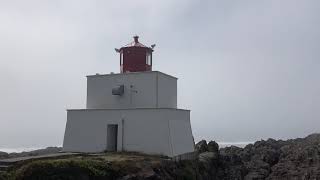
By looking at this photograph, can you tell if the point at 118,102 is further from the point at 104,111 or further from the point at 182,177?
the point at 182,177

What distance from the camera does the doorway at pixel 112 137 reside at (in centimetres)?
2084

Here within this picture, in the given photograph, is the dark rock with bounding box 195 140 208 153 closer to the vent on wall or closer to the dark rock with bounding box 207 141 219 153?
the dark rock with bounding box 207 141 219 153

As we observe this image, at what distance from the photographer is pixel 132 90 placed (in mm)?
21391

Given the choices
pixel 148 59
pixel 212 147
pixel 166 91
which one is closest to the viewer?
pixel 166 91

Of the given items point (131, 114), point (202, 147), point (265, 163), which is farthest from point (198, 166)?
point (265, 163)

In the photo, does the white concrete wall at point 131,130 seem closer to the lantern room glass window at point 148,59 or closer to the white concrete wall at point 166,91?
the white concrete wall at point 166,91

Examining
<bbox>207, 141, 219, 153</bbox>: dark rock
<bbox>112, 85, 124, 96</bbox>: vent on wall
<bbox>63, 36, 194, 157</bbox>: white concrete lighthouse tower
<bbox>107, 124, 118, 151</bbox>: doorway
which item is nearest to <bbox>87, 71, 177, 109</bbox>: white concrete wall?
<bbox>63, 36, 194, 157</bbox>: white concrete lighthouse tower

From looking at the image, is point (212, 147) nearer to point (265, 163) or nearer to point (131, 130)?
point (265, 163)

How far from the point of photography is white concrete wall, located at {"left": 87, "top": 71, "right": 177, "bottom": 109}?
21047 millimetres

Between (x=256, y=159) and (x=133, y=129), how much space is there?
9.98m

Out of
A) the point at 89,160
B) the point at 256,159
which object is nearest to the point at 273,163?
the point at 256,159

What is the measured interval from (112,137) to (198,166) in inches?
166

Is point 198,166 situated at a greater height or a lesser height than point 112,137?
lesser

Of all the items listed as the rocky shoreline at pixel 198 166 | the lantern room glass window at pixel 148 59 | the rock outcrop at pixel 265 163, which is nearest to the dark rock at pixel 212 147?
the rocky shoreline at pixel 198 166
